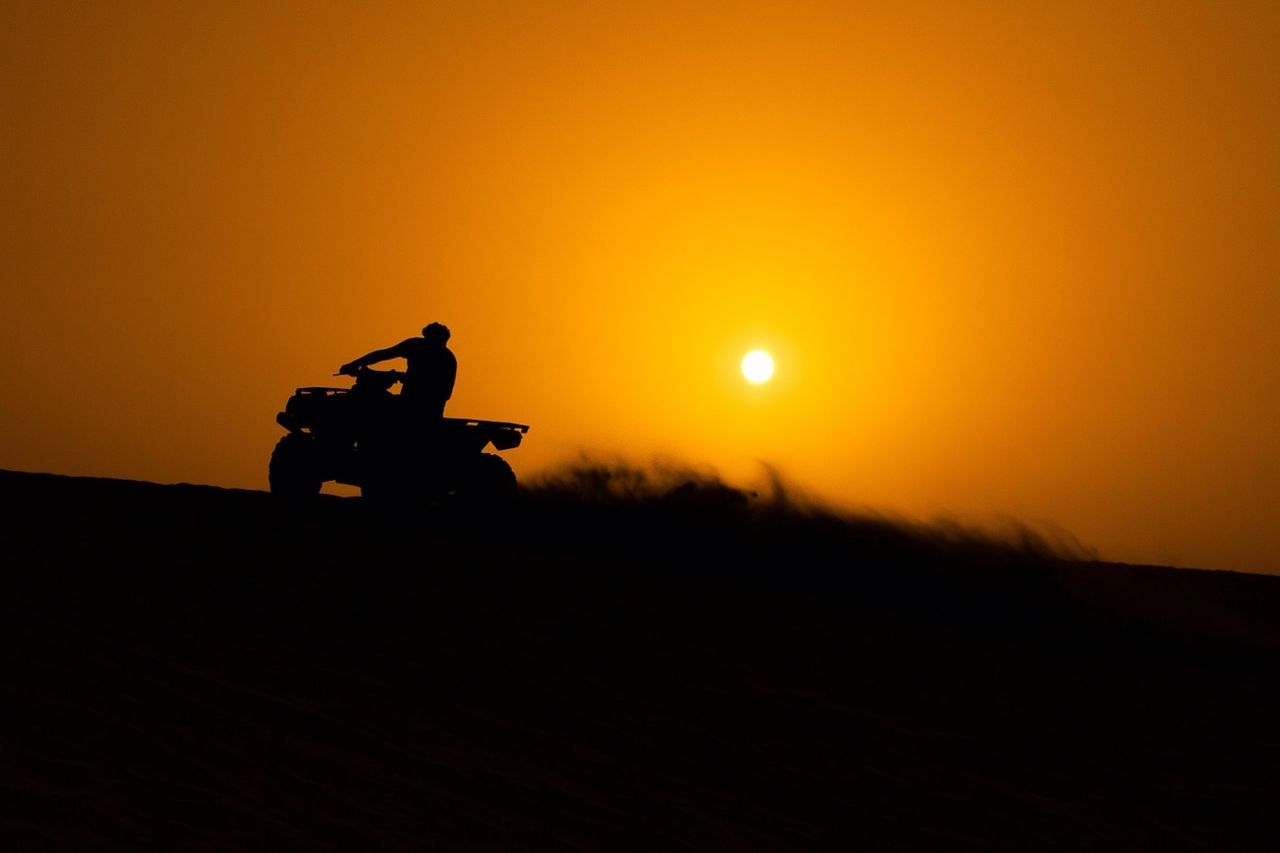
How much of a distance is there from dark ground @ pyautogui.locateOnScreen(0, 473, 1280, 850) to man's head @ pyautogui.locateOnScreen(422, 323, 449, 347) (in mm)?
1685

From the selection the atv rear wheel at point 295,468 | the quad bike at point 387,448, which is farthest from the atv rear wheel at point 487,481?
the atv rear wheel at point 295,468

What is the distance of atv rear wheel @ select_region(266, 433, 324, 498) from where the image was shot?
51.0 feet

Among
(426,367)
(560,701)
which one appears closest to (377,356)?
(426,367)

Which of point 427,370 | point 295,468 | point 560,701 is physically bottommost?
point 560,701

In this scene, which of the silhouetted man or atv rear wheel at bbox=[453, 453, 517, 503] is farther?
atv rear wheel at bbox=[453, 453, 517, 503]

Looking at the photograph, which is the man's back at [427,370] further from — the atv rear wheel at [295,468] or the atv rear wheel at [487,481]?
the atv rear wheel at [295,468]

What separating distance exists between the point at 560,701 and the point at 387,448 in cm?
732

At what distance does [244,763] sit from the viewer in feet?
20.0

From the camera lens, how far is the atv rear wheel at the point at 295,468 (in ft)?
51.0

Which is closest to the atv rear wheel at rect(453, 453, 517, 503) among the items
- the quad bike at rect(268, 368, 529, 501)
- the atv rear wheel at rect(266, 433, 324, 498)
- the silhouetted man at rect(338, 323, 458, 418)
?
the quad bike at rect(268, 368, 529, 501)

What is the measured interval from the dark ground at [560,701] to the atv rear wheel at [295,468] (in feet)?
4.03

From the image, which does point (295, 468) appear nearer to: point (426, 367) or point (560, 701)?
point (426, 367)

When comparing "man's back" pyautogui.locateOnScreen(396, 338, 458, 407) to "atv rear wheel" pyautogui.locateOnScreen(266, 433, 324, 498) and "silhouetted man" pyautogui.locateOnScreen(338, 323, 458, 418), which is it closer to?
"silhouetted man" pyautogui.locateOnScreen(338, 323, 458, 418)

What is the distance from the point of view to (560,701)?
784cm
